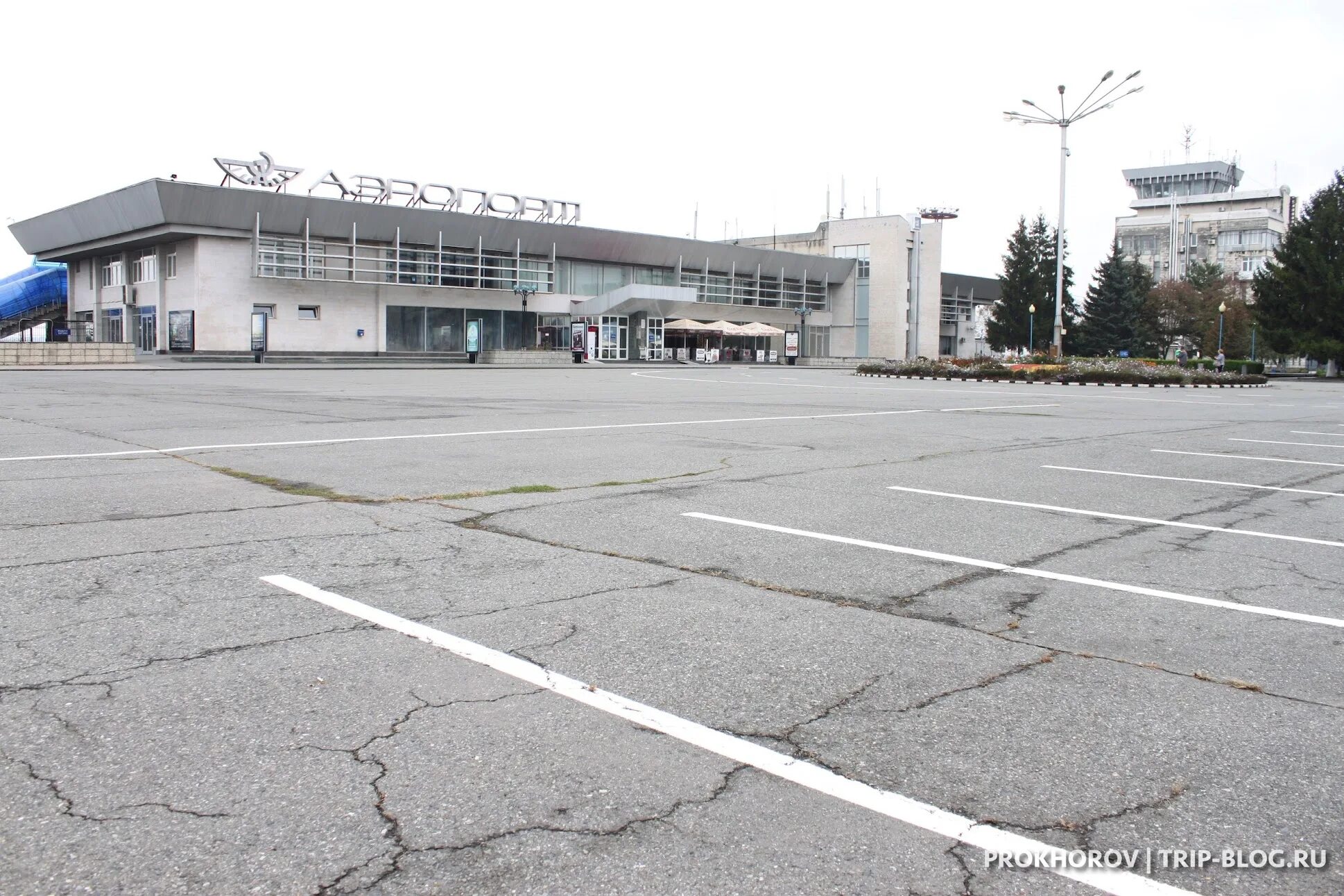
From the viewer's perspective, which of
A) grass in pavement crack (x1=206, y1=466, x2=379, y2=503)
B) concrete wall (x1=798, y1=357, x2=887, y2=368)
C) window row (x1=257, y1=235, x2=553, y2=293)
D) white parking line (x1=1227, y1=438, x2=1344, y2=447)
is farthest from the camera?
concrete wall (x1=798, y1=357, x2=887, y2=368)

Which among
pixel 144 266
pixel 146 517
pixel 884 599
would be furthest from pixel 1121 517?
pixel 144 266

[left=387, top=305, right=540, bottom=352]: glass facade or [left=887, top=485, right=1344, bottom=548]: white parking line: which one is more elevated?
[left=387, top=305, right=540, bottom=352]: glass facade

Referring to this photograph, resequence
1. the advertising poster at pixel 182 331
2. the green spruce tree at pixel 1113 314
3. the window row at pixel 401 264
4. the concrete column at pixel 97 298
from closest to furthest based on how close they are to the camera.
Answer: the advertising poster at pixel 182 331 → the window row at pixel 401 264 → the concrete column at pixel 97 298 → the green spruce tree at pixel 1113 314

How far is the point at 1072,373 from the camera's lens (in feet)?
134

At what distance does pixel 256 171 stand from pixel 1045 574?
51.2 metres

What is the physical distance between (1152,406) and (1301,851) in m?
24.0

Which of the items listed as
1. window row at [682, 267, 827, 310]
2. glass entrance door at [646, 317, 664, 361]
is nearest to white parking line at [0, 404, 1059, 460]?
glass entrance door at [646, 317, 664, 361]

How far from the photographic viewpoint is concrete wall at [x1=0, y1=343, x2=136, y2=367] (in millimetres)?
41219

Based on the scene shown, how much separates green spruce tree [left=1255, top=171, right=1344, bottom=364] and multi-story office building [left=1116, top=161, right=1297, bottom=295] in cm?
6538

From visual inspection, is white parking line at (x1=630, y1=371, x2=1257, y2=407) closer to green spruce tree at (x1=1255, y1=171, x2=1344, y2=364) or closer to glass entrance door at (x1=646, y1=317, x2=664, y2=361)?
glass entrance door at (x1=646, y1=317, x2=664, y2=361)

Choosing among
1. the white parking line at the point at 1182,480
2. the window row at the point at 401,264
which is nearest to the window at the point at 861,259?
the window row at the point at 401,264

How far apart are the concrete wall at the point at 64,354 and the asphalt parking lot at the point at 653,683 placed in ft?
127

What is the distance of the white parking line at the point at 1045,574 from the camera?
5371 millimetres

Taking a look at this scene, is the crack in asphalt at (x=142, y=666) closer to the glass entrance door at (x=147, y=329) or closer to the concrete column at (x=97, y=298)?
the glass entrance door at (x=147, y=329)
